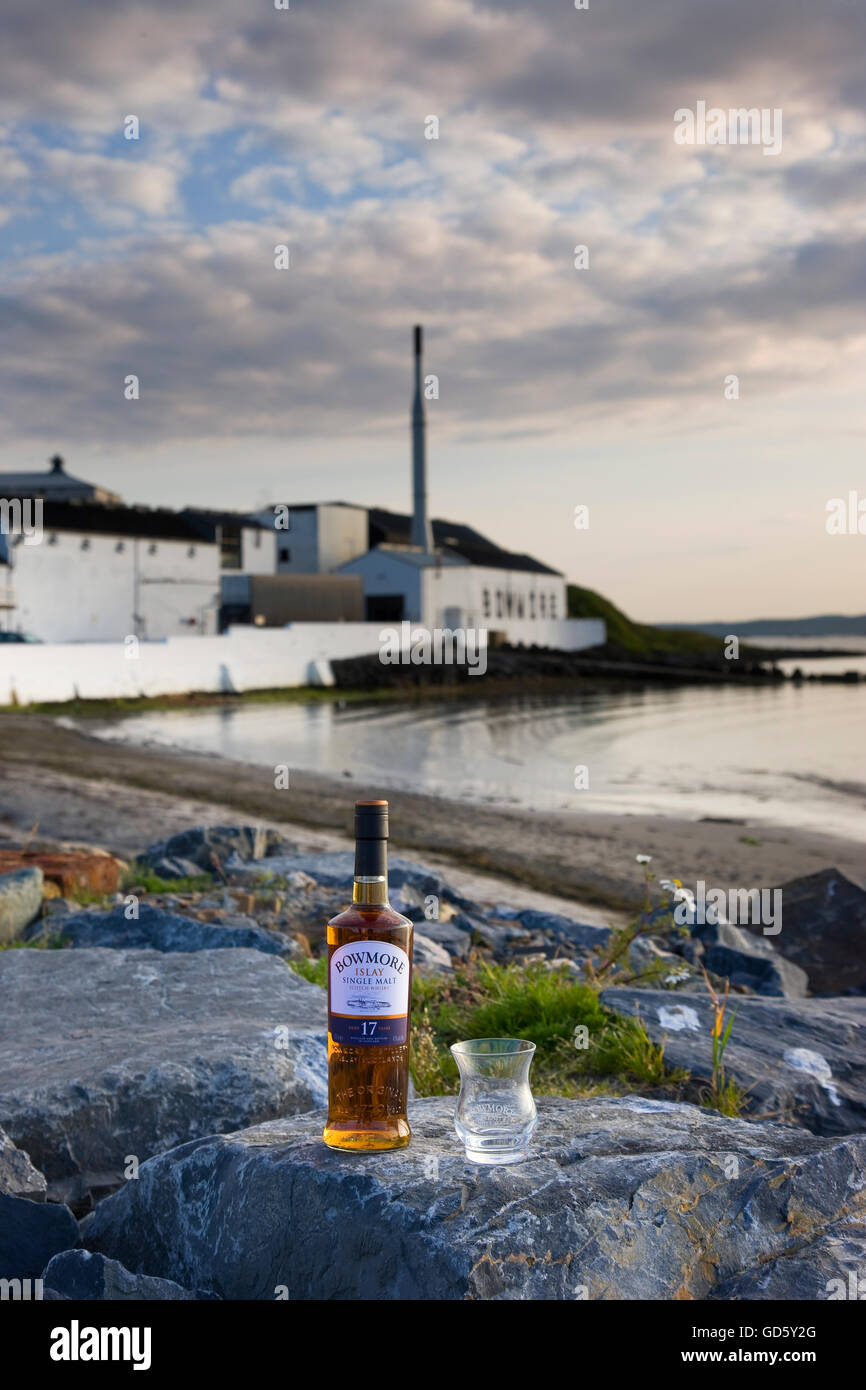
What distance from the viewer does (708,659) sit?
275ft

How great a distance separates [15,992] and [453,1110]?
2.67 metres

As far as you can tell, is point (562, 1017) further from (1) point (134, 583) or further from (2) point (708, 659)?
(2) point (708, 659)

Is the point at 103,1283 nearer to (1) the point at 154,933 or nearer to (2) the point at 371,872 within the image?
(2) the point at 371,872

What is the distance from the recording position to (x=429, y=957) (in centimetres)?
752

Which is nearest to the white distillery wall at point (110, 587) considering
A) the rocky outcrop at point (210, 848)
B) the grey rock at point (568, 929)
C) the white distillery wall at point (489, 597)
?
the white distillery wall at point (489, 597)

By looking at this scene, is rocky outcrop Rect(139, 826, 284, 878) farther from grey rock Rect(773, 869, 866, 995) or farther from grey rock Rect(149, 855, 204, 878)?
grey rock Rect(773, 869, 866, 995)

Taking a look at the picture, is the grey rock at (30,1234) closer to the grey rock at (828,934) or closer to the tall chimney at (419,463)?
the grey rock at (828,934)

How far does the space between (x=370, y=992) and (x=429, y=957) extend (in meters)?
5.02

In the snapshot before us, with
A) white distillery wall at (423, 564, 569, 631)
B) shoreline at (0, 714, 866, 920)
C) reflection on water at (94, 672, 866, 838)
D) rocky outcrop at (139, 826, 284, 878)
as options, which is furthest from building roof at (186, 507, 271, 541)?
rocky outcrop at (139, 826, 284, 878)

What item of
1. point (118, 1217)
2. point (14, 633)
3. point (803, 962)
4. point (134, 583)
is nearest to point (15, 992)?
point (118, 1217)

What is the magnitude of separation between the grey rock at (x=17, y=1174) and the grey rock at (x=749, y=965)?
5314 millimetres

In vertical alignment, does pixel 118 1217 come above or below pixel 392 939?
below

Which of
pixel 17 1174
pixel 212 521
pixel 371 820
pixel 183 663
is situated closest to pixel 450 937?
pixel 17 1174

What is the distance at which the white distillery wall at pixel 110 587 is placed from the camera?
50844 millimetres
